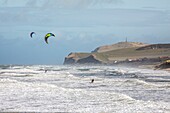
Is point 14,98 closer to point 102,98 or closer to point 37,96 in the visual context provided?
point 37,96

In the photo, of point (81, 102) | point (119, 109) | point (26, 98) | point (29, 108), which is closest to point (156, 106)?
point (119, 109)

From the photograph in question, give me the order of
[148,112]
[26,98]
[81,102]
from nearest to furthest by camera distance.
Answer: [148,112]
[81,102]
[26,98]

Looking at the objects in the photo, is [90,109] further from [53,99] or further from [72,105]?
[53,99]

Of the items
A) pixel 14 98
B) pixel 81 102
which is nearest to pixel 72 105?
pixel 81 102

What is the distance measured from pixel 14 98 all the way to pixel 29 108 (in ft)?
17.2

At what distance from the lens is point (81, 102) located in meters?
26.7

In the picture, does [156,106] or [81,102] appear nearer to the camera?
[156,106]

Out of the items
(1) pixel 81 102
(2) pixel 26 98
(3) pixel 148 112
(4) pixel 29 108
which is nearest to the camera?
(3) pixel 148 112

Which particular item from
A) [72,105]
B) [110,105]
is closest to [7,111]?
[72,105]

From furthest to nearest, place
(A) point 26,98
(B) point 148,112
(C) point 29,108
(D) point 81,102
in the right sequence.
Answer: (A) point 26,98 → (D) point 81,102 → (C) point 29,108 → (B) point 148,112

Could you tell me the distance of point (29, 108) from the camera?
937 inches

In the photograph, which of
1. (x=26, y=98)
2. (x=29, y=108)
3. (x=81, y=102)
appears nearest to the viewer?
(x=29, y=108)

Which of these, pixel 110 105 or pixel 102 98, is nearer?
pixel 110 105

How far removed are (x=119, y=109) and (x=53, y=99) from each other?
602 cm
